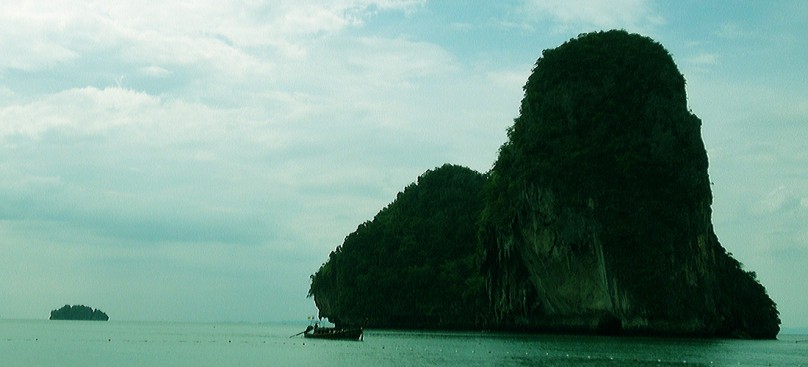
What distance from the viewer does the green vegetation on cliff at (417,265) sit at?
294 feet

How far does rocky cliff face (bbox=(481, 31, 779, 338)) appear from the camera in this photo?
63438 mm

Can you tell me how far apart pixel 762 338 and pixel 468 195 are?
3685 centimetres

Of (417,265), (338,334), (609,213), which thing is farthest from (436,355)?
(417,265)

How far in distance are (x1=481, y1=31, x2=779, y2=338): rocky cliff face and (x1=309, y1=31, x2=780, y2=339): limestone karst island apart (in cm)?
10

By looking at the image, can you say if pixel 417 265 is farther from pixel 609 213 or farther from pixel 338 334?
pixel 609 213

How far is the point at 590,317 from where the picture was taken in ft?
219

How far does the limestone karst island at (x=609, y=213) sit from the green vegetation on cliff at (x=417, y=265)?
8888mm

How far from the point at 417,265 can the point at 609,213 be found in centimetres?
→ 3235

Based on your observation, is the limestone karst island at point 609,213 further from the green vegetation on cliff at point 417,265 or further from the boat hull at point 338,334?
the boat hull at point 338,334

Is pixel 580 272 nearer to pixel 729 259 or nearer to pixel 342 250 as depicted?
pixel 729 259

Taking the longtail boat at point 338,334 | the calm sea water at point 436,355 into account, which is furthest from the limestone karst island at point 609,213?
the longtail boat at point 338,334

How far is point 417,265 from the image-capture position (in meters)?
93.6

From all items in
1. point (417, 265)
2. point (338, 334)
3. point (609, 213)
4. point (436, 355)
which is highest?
point (609, 213)

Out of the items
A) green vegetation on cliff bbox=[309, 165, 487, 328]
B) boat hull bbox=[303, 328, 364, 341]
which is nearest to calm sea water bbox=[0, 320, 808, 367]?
boat hull bbox=[303, 328, 364, 341]
